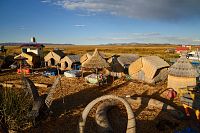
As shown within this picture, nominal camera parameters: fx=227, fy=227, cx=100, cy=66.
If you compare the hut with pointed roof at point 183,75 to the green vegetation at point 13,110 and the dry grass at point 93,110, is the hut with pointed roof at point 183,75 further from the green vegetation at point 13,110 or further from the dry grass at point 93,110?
the green vegetation at point 13,110

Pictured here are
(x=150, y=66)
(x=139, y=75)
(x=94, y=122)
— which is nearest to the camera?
(x=94, y=122)

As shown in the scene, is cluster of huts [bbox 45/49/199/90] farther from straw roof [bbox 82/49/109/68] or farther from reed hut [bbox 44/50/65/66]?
reed hut [bbox 44/50/65/66]

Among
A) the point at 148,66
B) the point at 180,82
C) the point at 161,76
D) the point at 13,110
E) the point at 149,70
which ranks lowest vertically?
the point at 161,76

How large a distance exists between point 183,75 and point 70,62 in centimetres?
1970

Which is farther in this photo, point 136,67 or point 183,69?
point 136,67

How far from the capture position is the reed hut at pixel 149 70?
76.4ft

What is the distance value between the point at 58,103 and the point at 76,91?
425 centimetres

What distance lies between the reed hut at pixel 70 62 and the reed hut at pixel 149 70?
11782mm

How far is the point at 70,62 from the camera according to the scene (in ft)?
114

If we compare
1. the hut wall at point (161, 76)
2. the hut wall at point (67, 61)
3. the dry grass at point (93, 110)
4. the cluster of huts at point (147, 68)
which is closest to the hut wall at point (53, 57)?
the cluster of huts at point (147, 68)

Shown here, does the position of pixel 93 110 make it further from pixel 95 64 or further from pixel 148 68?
pixel 148 68

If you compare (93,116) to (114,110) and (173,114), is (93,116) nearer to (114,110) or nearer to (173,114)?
(114,110)

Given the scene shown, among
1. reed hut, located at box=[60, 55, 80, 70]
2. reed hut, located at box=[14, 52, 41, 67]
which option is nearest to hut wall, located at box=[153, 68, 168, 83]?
reed hut, located at box=[60, 55, 80, 70]

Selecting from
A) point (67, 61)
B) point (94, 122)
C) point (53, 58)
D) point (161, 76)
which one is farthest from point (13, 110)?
point (53, 58)
